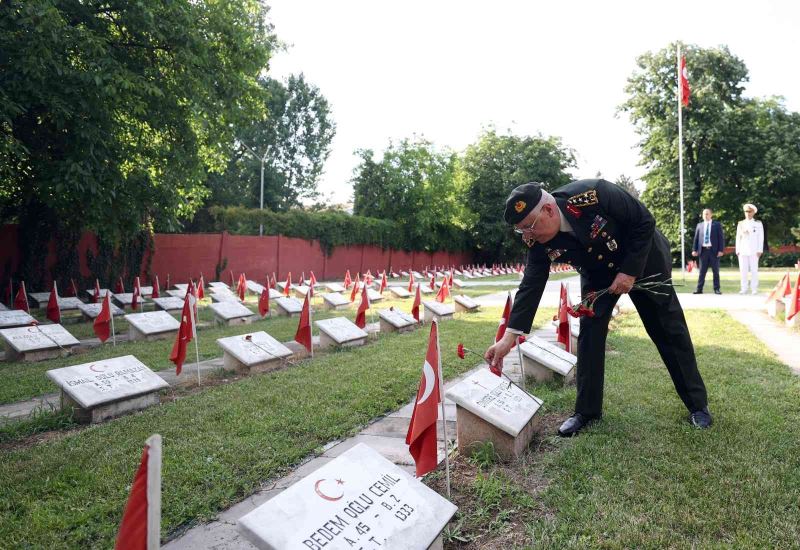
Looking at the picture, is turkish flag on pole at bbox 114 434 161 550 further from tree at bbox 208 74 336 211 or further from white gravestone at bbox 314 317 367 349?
tree at bbox 208 74 336 211

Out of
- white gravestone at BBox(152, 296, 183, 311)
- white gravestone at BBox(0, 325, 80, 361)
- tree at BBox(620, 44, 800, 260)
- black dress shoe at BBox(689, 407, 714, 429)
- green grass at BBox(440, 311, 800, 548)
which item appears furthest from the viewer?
tree at BBox(620, 44, 800, 260)

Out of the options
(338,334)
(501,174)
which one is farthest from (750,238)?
(501,174)

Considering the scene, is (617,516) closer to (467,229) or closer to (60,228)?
(60,228)

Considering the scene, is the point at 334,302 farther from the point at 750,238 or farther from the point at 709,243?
the point at 750,238

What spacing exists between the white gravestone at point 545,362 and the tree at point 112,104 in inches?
310

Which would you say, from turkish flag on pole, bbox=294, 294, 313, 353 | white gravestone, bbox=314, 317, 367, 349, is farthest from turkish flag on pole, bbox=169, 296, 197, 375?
white gravestone, bbox=314, 317, 367, 349

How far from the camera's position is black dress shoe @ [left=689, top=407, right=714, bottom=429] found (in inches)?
143

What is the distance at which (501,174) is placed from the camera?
41719mm

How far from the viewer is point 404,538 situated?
6.31ft

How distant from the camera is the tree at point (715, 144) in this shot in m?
31.6

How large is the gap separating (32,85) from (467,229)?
3422cm

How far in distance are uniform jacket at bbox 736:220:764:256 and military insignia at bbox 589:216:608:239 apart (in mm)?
10306

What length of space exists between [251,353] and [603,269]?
164 inches

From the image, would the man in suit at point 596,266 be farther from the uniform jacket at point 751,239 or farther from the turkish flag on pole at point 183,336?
the uniform jacket at point 751,239
